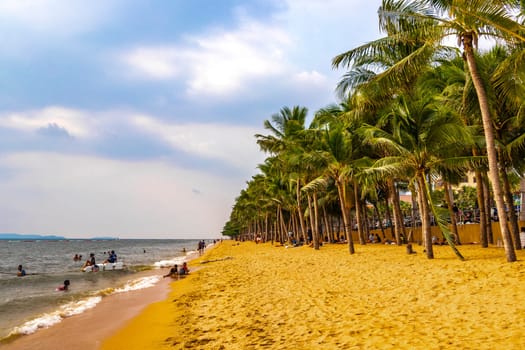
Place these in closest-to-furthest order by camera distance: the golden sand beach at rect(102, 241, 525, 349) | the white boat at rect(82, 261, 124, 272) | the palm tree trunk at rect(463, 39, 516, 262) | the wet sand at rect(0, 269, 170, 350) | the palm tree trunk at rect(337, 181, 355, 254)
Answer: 1. the golden sand beach at rect(102, 241, 525, 349)
2. the wet sand at rect(0, 269, 170, 350)
3. the palm tree trunk at rect(463, 39, 516, 262)
4. the palm tree trunk at rect(337, 181, 355, 254)
5. the white boat at rect(82, 261, 124, 272)

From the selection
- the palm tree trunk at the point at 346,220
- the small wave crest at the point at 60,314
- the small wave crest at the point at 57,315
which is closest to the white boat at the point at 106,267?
the small wave crest at the point at 60,314

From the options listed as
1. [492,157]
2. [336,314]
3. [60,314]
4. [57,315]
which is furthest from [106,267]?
[492,157]

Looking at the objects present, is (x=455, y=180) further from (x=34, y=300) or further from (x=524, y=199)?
(x=34, y=300)

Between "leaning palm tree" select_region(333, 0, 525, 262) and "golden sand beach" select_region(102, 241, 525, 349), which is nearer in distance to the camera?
"golden sand beach" select_region(102, 241, 525, 349)

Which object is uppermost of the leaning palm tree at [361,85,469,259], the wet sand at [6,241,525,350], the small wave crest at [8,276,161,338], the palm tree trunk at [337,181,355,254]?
the leaning palm tree at [361,85,469,259]

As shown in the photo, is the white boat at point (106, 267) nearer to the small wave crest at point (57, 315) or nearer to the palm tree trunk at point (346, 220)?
the small wave crest at point (57, 315)

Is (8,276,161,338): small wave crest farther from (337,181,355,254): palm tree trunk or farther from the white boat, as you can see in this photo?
the white boat

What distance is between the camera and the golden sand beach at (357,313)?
19.1 ft

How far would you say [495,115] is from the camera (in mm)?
16406

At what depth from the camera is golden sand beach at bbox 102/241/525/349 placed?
19.1ft

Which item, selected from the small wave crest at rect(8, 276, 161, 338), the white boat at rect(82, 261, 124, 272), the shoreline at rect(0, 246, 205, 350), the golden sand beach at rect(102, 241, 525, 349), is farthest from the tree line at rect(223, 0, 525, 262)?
the white boat at rect(82, 261, 124, 272)

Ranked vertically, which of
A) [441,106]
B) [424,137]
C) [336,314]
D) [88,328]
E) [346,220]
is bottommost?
[88,328]

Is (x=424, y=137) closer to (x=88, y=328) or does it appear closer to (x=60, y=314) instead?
(x=88, y=328)

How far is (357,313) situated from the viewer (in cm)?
756
